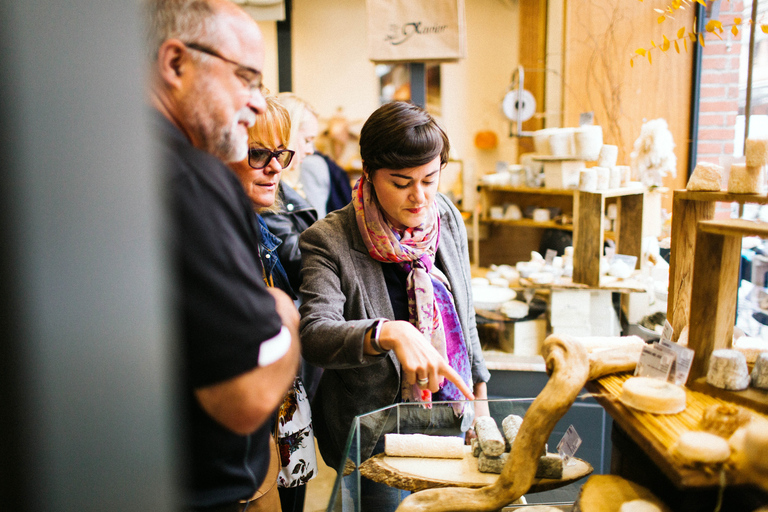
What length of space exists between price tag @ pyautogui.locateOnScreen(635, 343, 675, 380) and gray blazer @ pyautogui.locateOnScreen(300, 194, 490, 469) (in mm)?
588

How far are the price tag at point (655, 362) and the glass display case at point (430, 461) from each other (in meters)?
0.16

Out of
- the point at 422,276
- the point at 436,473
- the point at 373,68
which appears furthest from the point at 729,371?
the point at 373,68

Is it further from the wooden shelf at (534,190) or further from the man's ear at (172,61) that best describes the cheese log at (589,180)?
the man's ear at (172,61)

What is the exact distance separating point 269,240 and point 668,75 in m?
2.74

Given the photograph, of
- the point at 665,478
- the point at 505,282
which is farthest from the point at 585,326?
the point at 665,478

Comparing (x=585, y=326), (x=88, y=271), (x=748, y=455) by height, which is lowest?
(x=585, y=326)

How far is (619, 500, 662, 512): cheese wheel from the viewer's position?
2.68 feet

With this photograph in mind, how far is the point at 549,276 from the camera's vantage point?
265 cm

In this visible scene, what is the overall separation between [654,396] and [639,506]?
0.55 feet

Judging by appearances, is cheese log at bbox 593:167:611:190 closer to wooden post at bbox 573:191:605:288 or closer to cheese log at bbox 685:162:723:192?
wooden post at bbox 573:191:605:288

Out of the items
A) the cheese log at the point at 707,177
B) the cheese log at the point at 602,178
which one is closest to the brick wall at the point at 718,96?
the cheese log at the point at 602,178

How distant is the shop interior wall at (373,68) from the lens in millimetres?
5988

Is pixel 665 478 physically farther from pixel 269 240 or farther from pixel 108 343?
pixel 269 240

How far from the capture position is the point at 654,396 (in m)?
0.85
